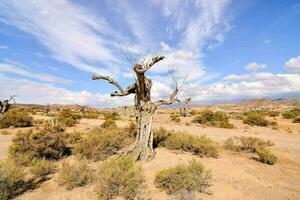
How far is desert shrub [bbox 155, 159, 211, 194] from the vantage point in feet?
22.9

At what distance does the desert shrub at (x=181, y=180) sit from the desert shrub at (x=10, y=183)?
4.21 m

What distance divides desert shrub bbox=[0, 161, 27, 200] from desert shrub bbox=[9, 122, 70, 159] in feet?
9.99

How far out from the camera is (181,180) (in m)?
7.11

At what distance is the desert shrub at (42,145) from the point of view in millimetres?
10578

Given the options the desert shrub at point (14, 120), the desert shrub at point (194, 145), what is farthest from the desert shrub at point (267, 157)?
the desert shrub at point (14, 120)

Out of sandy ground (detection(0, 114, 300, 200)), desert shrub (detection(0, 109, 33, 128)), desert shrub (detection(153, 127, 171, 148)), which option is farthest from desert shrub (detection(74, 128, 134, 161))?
desert shrub (detection(0, 109, 33, 128))

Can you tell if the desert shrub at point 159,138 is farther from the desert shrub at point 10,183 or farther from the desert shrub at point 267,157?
the desert shrub at point 10,183

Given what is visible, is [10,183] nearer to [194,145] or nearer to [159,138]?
[194,145]

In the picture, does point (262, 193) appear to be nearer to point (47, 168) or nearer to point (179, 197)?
point (179, 197)

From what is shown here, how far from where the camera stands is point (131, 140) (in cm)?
1272

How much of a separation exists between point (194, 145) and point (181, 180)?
16.9 feet

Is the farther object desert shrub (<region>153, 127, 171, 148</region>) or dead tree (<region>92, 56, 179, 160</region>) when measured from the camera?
desert shrub (<region>153, 127, 171, 148</region>)

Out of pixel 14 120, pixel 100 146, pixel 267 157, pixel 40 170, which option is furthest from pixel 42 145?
pixel 14 120

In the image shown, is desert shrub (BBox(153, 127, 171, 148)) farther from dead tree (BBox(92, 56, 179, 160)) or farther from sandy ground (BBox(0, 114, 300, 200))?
dead tree (BBox(92, 56, 179, 160))
